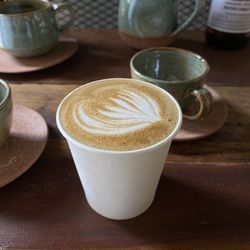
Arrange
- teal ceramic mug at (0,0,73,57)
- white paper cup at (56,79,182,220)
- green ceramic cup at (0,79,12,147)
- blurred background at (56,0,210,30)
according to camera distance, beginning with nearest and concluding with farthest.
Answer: white paper cup at (56,79,182,220)
green ceramic cup at (0,79,12,147)
teal ceramic mug at (0,0,73,57)
blurred background at (56,0,210,30)

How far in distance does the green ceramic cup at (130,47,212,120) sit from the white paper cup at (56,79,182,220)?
10 cm

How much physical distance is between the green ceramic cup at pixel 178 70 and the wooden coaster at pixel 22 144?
0.17 metres

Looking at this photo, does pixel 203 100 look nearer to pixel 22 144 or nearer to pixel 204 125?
pixel 204 125

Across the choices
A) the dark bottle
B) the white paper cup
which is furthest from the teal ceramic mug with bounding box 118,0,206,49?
the white paper cup

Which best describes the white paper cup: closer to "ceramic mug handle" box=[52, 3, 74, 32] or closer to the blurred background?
"ceramic mug handle" box=[52, 3, 74, 32]

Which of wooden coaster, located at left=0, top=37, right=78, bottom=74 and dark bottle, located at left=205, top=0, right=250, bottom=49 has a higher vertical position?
dark bottle, located at left=205, top=0, right=250, bottom=49

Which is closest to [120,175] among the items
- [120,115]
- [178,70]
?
[120,115]

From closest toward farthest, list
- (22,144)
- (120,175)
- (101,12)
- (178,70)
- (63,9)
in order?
(120,175) < (22,144) < (178,70) < (63,9) < (101,12)

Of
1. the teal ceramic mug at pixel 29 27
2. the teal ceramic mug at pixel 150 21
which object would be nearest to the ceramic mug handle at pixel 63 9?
the teal ceramic mug at pixel 29 27

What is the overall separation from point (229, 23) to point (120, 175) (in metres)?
0.50

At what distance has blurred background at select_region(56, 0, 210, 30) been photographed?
3.22 feet

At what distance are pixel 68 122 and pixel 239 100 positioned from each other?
35 centimetres

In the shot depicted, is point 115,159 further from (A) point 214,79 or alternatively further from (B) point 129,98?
(A) point 214,79

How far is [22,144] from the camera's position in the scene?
46cm
